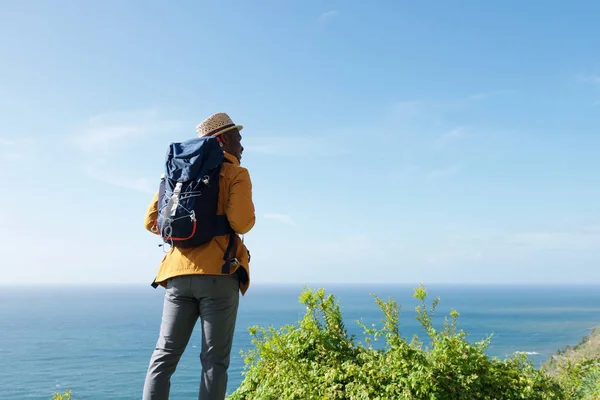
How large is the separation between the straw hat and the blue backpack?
0.22 meters

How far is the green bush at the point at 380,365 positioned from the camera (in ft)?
11.6

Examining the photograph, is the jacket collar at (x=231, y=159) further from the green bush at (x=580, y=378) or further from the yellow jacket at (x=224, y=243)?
the green bush at (x=580, y=378)

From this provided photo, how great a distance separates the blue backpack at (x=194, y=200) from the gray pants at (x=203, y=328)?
249mm

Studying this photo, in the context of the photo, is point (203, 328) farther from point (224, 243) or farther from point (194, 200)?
point (194, 200)

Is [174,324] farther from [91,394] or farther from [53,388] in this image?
[53,388]

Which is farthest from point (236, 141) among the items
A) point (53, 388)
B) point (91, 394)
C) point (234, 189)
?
point (53, 388)

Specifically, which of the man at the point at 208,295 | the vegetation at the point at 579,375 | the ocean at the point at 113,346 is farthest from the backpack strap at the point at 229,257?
the ocean at the point at 113,346

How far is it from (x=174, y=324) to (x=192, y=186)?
81cm

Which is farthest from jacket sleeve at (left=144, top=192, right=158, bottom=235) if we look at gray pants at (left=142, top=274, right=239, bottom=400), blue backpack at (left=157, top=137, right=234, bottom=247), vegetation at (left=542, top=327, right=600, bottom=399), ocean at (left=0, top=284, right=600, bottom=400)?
ocean at (left=0, top=284, right=600, bottom=400)

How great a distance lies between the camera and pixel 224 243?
2.84 meters

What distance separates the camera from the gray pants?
109 inches

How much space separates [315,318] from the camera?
13.8 feet

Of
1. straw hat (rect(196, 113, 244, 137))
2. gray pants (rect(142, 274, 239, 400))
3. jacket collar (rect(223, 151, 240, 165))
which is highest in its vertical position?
straw hat (rect(196, 113, 244, 137))

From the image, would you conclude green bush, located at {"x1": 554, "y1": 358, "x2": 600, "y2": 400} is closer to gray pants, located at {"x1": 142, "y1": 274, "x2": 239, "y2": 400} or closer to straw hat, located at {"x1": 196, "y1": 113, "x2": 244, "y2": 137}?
gray pants, located at {"x1": 142, "y1": 274, "x2": 239, "y2": 400}
